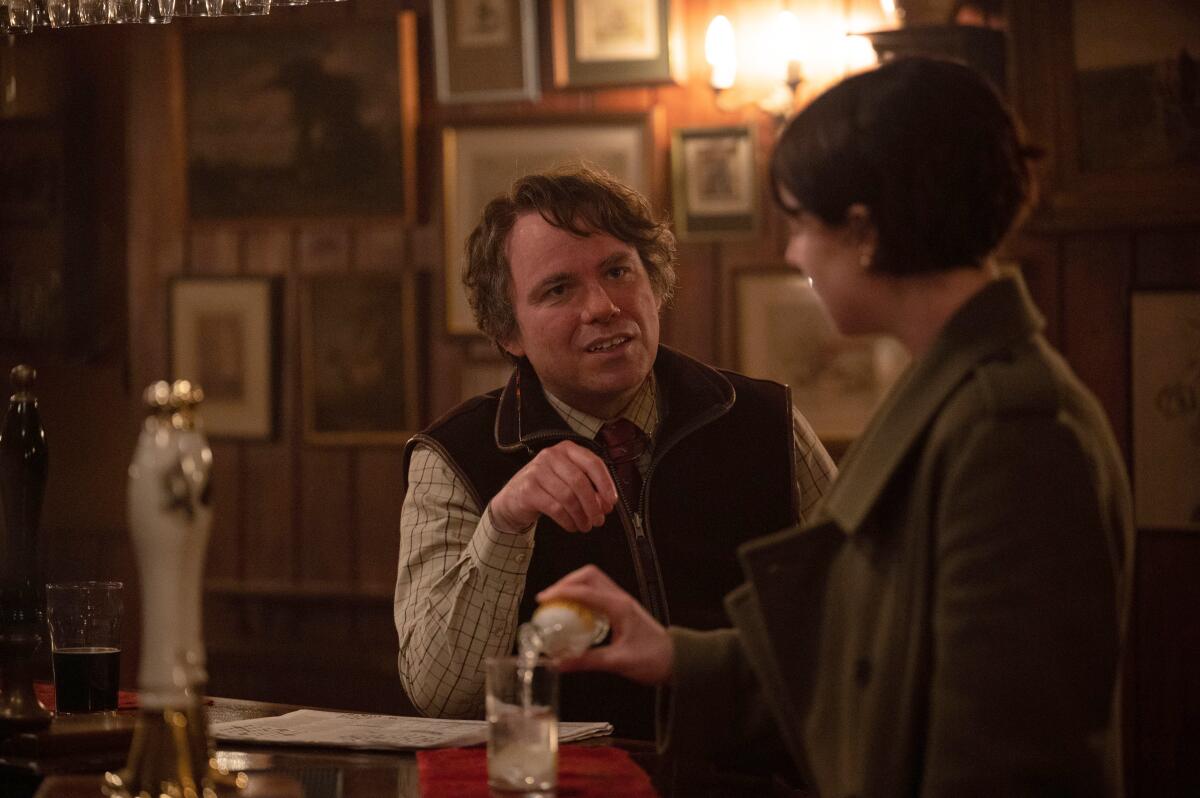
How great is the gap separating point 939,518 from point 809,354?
2.75m

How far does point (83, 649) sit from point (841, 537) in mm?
1153

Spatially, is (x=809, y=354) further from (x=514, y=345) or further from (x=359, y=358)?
(x=514, y=345)

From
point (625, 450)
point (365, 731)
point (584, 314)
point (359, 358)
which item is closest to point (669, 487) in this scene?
point (625, 450)

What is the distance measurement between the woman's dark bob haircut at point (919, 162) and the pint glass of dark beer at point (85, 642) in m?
1.17

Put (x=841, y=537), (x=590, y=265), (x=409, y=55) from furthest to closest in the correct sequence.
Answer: (x=409, y=55), (x=590, y=265), (x=841, y=537)

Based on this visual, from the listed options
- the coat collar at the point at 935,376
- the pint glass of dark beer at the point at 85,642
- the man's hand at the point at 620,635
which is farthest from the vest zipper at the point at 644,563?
the coat collar at the point at 935,376

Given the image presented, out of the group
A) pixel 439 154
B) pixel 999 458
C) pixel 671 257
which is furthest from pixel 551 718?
pixel 439 154

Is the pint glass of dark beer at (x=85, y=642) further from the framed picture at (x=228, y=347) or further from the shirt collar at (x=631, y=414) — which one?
the framed picture at (x=228, y=347)

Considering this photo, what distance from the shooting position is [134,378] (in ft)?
15.4

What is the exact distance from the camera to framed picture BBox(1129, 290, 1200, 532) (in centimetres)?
380

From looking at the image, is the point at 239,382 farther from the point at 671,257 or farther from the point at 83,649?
the point at 83,649

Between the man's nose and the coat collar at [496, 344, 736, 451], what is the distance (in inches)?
8.4

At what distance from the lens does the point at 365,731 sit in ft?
6.38

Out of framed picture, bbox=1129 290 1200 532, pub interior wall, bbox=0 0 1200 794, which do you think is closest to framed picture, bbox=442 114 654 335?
pub interior wall, bbox=0 0 1200 794
